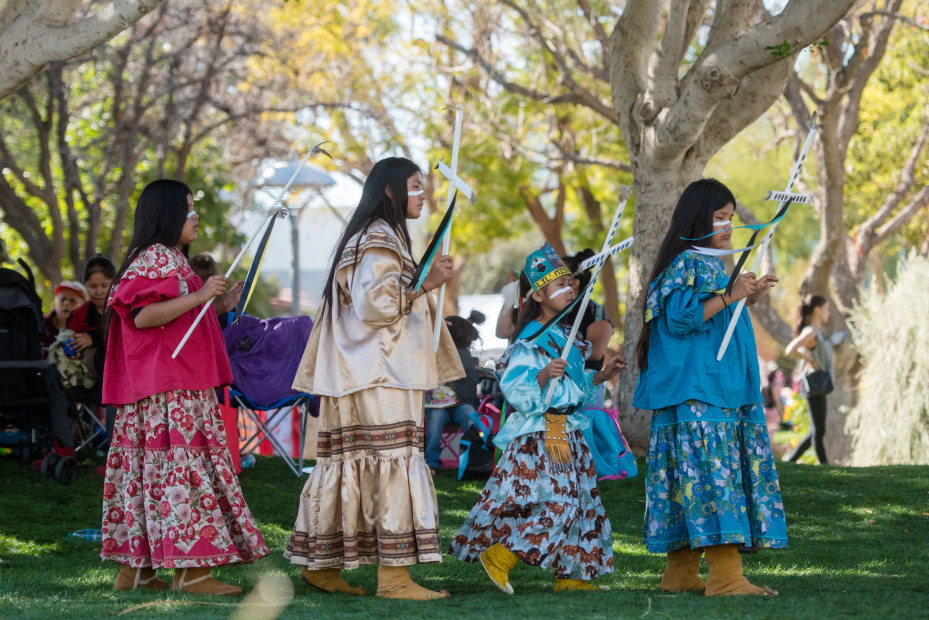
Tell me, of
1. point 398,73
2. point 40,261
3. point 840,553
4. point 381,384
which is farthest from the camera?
point 398,73

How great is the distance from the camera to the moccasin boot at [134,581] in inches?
195

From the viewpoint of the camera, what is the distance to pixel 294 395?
8.25 m

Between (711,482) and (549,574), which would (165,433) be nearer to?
(549,574)

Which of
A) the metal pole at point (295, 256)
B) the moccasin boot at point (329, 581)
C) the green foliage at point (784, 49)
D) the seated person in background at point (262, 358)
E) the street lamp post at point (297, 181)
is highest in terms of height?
the street lamp post at point (297, 181)

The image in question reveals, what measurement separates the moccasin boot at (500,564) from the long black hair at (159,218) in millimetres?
1995

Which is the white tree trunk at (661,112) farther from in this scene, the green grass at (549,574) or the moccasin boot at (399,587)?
the moccasin boot at (399,587)

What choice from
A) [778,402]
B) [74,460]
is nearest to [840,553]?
[74,460]

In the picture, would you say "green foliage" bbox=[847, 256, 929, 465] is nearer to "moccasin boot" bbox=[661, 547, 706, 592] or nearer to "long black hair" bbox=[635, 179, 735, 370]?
"moccasin boot" bbox=[661, 547, 706, 592]

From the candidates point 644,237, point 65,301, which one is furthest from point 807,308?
point 65,301

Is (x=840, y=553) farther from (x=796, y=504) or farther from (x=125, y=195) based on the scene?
(x=125, y=195)

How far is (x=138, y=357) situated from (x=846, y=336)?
1079 centimetres

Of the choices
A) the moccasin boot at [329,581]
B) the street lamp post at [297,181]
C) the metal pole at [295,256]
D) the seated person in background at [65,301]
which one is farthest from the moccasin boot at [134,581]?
the metal pole at [295,256]

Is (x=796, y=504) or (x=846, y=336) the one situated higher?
(x=846, y=336)

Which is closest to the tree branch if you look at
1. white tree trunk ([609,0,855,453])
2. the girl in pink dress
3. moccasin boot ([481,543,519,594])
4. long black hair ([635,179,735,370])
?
white tree trunk ([609,0,855,453])
